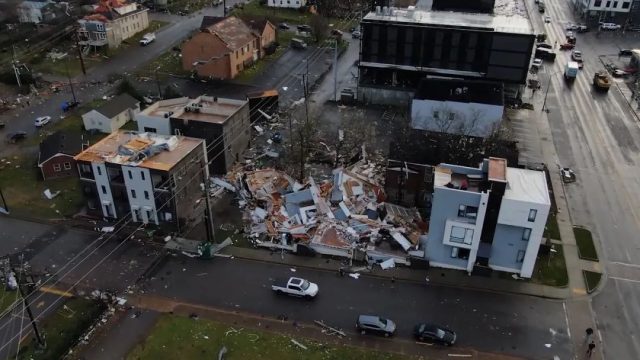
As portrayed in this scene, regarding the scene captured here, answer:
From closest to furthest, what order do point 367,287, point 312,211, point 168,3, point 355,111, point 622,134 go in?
1. point 367,287
2. point 312,211
3. point 622,134
4. point 355,111
5. point 168,3

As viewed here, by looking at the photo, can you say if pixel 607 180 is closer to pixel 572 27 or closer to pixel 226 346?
pixel 226 346

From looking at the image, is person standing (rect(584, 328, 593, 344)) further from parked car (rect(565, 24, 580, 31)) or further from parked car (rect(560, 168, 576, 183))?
parked car (rect(565, 24, 580, 31))

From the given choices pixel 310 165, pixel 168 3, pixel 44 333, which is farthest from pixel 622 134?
pixel 168 3

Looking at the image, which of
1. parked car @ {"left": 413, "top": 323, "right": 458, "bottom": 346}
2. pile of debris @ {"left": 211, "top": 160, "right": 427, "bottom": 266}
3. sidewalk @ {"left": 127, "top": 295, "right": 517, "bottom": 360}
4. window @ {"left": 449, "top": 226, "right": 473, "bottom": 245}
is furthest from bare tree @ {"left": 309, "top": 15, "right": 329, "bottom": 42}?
parked car @ {"left": 413, "top": 323, "right": 458, "bottom": 346}

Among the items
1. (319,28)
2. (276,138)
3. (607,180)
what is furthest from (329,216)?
(319,28)

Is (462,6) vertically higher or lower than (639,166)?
higher

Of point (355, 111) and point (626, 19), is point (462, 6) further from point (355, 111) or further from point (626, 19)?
point (626, 19)

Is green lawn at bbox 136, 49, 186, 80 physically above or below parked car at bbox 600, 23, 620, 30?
below
